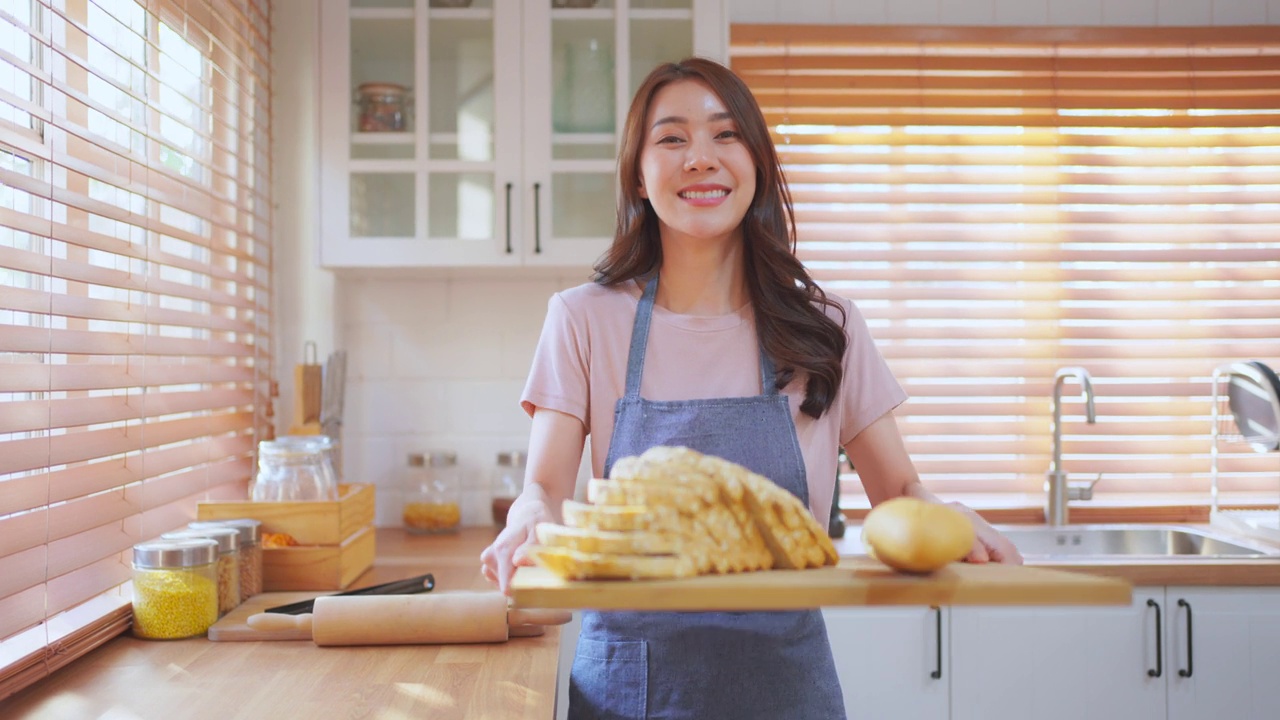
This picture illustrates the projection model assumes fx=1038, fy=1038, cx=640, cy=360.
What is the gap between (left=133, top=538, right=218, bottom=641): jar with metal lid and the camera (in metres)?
1.65

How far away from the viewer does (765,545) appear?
40.4 inches

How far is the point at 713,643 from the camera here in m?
1.41

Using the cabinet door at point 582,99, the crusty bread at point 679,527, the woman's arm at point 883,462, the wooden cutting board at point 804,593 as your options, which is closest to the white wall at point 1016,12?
the cabinet door at point 582,99

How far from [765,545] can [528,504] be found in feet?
1.02

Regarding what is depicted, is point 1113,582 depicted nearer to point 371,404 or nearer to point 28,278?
point 28,278

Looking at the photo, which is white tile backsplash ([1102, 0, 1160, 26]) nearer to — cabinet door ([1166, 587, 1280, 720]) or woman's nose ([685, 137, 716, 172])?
cabinet door ([1166, 587, 1280, 720])

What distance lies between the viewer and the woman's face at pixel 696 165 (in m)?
1.37

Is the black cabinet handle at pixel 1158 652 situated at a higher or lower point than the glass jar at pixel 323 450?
lower

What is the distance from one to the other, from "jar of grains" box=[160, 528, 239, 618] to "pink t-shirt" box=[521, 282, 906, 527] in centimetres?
67

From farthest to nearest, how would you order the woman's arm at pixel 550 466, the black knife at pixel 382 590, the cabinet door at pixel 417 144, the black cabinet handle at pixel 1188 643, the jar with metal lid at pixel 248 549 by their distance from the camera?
the cabinet door at pixel 417 144 → the black cabinet handle at pixel 1188 643 → the jar with metal lid at pixel 248 549 → the black knife at pixel 382 590 → the woman's arm at pixel 550 466

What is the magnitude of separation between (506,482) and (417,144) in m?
0.91

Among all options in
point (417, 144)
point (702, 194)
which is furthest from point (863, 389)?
Result: point (417, 144)

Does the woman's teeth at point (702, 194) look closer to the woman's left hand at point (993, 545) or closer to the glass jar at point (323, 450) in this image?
the woman's left hand at point (993, 545)

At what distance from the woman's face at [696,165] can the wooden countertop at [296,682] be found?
675mm
